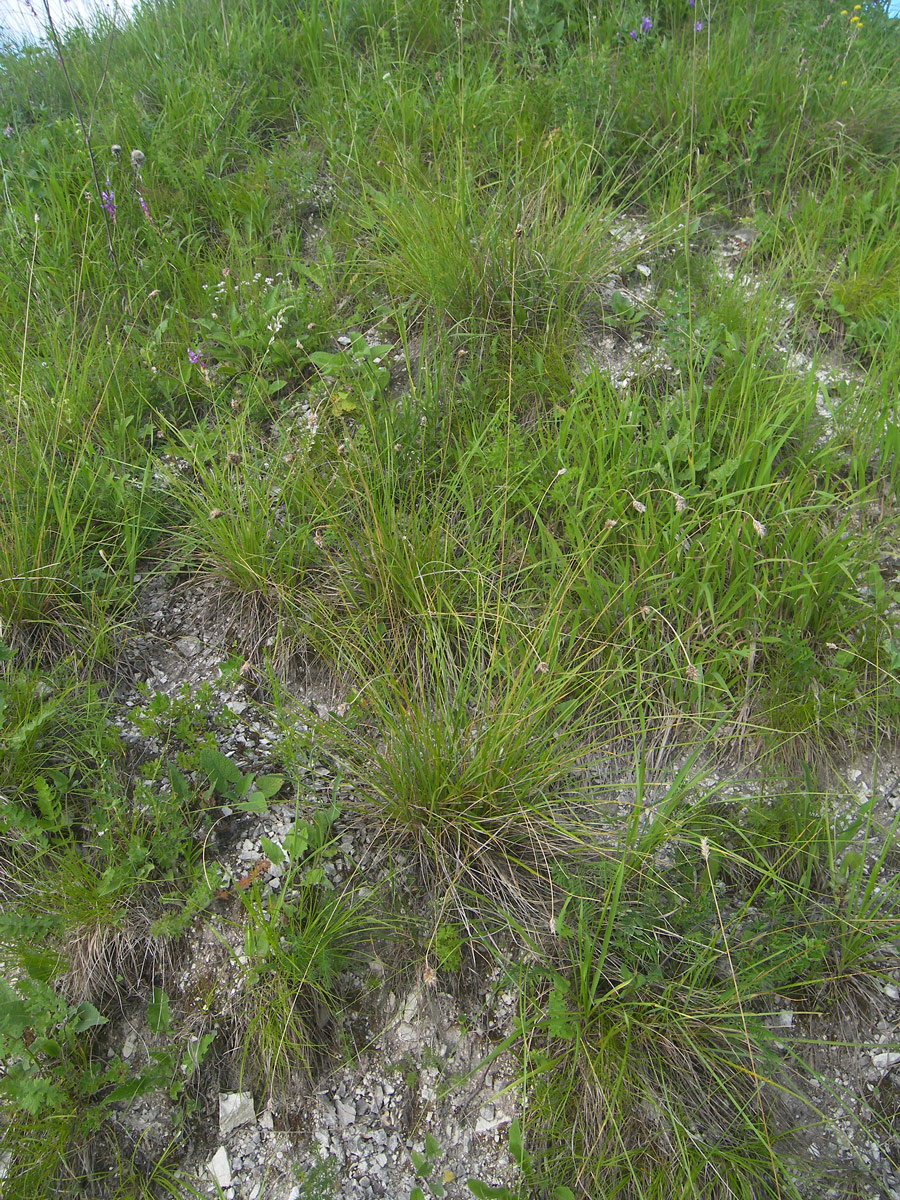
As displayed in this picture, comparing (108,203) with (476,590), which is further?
(108,203)

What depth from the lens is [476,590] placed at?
8.39 feet

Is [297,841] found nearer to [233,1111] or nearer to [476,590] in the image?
[233,1111]

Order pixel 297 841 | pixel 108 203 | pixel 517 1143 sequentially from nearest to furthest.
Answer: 1. pixel 517 1143
2. pixel 297 841
3. pixel 108 203

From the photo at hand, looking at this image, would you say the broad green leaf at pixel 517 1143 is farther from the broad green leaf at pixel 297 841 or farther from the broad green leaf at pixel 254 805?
the broad green leaf at pixel 254 805

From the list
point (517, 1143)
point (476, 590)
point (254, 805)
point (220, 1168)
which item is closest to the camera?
point (517, 1143)

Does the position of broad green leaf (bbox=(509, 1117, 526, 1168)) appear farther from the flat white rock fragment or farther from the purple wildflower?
the purple wildflower

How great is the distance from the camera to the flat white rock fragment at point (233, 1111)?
1.99 meters

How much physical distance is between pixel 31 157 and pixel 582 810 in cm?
409

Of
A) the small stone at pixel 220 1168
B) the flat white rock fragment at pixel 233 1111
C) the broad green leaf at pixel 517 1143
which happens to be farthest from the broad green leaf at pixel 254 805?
the broad green leaf at pixel 517 1143

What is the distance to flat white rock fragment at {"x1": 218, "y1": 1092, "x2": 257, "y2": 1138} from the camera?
78.4 inches

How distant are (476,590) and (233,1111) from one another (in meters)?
1.58

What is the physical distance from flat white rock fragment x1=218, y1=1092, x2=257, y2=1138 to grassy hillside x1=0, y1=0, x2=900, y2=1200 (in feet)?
0.16

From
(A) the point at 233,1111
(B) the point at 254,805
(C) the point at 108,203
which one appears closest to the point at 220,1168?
(A) the point at 233,1111

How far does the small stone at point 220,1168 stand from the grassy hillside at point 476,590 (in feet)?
0.17
